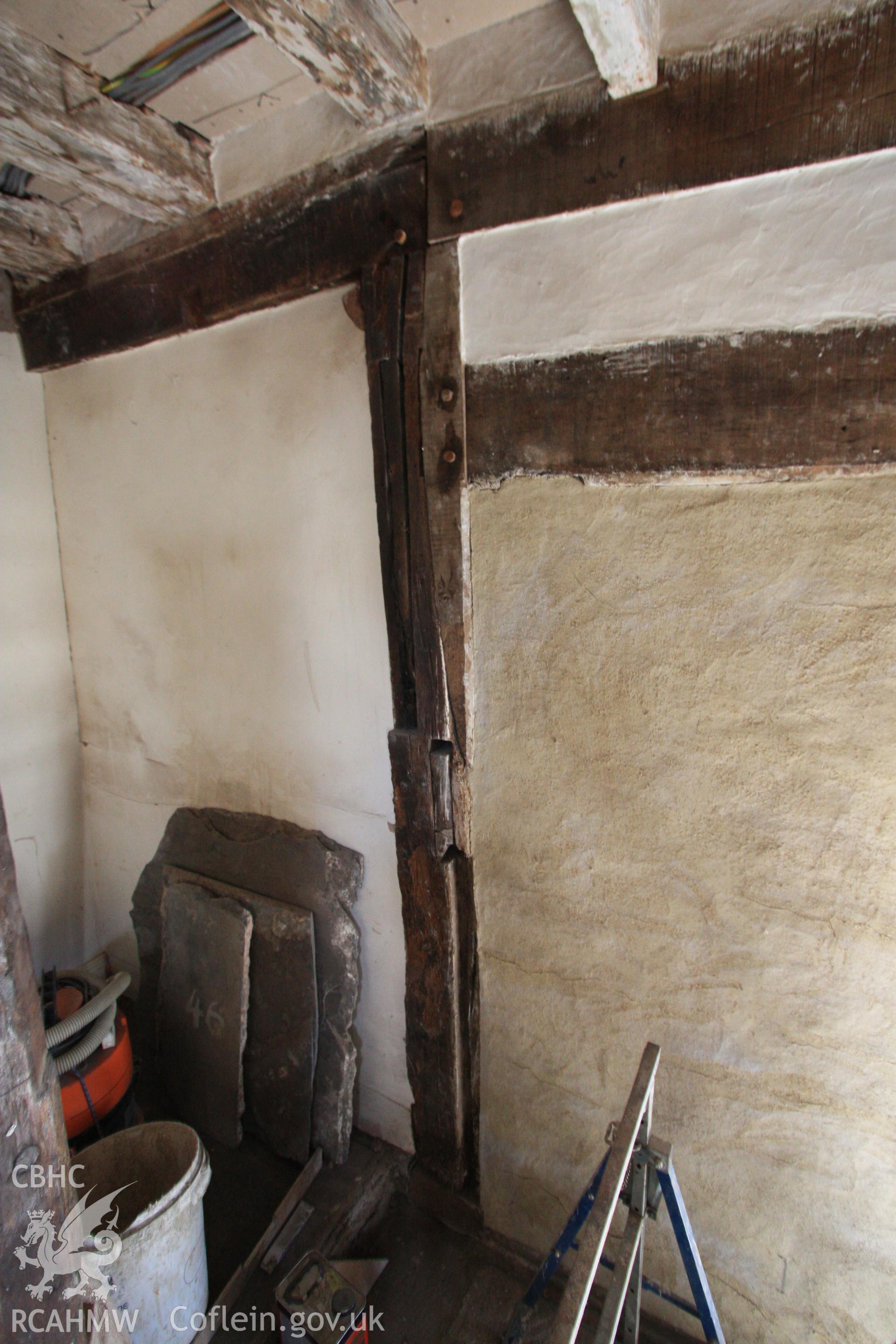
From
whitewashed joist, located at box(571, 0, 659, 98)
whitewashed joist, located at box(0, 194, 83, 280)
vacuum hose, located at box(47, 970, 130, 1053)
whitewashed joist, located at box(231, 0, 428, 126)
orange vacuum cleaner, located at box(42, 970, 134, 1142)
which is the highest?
whitewashed joist, located at box(0, 194, 83, 280)

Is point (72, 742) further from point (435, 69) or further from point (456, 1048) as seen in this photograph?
point (435, 69)

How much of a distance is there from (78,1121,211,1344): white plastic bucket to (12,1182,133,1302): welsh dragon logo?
3cm

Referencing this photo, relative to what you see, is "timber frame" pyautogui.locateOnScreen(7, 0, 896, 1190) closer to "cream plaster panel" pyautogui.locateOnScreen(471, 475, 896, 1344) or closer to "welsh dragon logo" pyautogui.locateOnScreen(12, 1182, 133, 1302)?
"cream plaster panel" pyautogui.locateOnScreen(471, 475, 896, 1344)

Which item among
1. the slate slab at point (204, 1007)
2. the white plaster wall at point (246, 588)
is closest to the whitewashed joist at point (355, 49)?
the white plaster wall at point (246, 588)

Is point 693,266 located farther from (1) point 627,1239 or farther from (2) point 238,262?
(1) point 627,1239

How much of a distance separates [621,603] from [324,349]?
3.19 ft

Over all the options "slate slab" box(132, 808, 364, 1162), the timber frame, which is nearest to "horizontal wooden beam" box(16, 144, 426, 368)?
the timber frame

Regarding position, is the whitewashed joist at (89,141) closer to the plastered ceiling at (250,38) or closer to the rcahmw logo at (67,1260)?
the plastered ceiling at (250,38)

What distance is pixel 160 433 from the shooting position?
206 cm

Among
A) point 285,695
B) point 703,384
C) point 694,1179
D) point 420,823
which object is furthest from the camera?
point 285,695

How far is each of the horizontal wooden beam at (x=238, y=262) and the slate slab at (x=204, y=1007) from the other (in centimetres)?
168

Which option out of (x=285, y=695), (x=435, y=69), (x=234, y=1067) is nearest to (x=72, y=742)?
(x=285, y=695)

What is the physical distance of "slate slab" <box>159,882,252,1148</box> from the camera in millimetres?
1996

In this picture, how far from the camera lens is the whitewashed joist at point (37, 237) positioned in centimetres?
182
